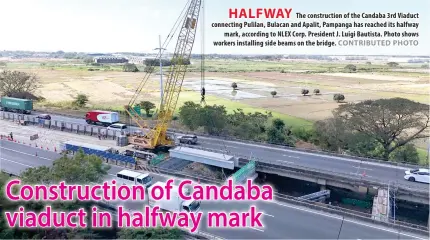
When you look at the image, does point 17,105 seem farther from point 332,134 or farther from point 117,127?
point 332,134

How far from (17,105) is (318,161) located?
5499 centimetres

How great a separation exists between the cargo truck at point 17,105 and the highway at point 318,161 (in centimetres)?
3677

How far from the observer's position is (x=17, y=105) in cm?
5947

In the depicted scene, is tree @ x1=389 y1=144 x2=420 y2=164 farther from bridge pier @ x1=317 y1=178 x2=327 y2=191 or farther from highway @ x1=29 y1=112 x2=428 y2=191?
A: bridge pier @ x1=317 y1=178 x2=327 y2=191

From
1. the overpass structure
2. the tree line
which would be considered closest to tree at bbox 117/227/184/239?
the overpass structure

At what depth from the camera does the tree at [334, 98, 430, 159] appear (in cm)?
3897

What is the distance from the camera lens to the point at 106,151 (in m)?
35.9

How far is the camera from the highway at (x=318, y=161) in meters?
31.2

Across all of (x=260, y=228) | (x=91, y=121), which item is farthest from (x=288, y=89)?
(x=260, y=228)

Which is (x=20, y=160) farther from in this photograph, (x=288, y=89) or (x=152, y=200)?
(x=288, y=89)

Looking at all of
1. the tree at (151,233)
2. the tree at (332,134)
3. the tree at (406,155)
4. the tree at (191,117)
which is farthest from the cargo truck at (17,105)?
the tree at (406,155)

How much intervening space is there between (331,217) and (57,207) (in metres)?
19.9

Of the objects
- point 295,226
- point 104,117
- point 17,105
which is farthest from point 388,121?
point 17,105

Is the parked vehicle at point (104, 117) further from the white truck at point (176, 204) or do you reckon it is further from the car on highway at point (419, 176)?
the car on highway at point (419, 176)
